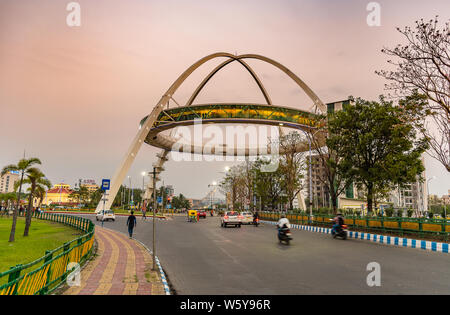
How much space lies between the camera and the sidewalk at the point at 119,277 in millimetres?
6598

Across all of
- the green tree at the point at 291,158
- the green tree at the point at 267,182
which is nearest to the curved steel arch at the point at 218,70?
the green tree at the point at 267,182

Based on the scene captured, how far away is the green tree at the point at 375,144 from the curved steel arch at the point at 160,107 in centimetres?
3170

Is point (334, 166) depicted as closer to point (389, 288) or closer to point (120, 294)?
point (389, 288)

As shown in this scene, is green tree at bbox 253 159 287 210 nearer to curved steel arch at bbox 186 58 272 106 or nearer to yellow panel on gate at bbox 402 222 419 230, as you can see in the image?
curved steel arch at bbox 186 58 272 106

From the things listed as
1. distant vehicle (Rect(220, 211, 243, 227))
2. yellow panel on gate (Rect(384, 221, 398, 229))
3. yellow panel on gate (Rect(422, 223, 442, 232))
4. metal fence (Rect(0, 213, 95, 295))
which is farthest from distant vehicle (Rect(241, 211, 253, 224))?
metal fence (Rect(0, 213, 95, 295))

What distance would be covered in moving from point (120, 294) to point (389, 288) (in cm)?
610

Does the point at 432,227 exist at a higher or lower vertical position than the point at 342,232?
higher

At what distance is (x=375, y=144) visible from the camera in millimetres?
23609

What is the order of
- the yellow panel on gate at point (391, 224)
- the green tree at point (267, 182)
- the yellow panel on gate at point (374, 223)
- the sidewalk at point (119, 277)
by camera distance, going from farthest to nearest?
the green tree at point (267, 182)
the yellow panel on gate at point (374, 223)
the yellow panel on gate at point (391, 224)
the sidewalk at point (119, 277)

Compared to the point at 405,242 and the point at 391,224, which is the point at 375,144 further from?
the point at 405,242

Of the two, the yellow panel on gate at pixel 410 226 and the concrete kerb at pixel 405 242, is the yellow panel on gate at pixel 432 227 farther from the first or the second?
the concrete kerb at pixel 405 242

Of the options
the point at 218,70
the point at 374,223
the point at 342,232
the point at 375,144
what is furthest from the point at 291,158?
the point at 218,70

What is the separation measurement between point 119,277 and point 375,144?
2200 centimetres
